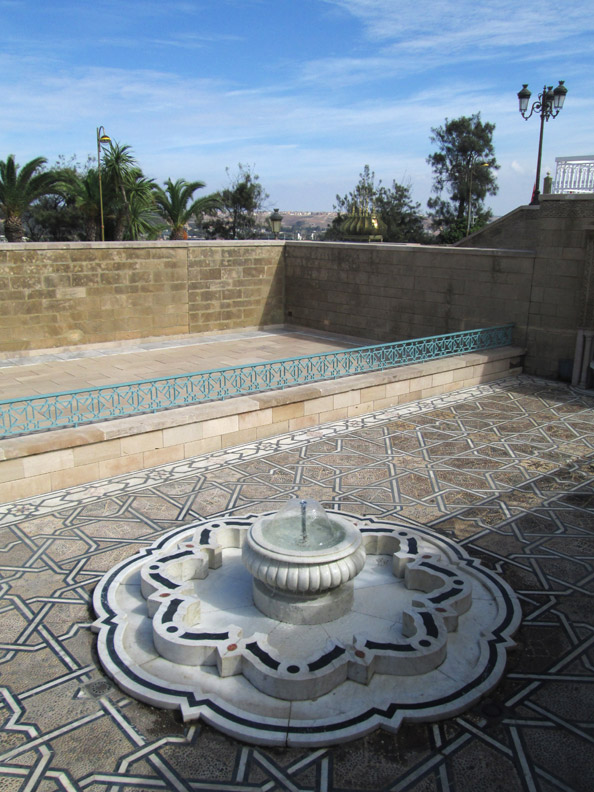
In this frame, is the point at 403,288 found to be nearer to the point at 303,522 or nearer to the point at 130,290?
the point at 130,290

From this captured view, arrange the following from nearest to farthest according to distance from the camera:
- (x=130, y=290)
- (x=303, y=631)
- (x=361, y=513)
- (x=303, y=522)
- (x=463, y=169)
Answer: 1. (x=303, y=631)
2. (x=303, y=522)
3. (x=361, y=513)
4. (x=130, y=290)
5. (x=463, y=169)

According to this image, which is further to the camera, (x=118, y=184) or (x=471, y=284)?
(x=118, y=184)

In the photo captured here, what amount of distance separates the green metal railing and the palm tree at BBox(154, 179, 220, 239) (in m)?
8.46

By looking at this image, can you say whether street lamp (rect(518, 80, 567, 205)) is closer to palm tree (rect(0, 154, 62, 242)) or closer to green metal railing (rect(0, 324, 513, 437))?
green metal railing (rect(0, 324, 513, 437))

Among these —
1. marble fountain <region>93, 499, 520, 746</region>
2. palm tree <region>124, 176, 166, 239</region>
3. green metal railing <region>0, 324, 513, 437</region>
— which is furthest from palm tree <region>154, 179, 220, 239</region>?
marble fountain <region>93, 499, 520, 746</region>

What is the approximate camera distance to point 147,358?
415 inches

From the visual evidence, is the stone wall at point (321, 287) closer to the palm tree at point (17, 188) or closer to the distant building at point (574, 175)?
the distant building at point (574, 175)

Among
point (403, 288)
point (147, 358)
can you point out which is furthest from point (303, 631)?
point (403, 288)

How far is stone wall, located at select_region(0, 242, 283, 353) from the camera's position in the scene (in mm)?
10047

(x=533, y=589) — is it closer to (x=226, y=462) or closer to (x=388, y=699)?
(x=388, y=699)

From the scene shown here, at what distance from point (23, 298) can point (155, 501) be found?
6040mm

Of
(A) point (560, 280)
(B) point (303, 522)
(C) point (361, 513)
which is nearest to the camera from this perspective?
(B) point (303, 522)

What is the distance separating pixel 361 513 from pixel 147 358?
6.27 m

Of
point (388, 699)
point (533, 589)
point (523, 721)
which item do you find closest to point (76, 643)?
point (388, 699)
